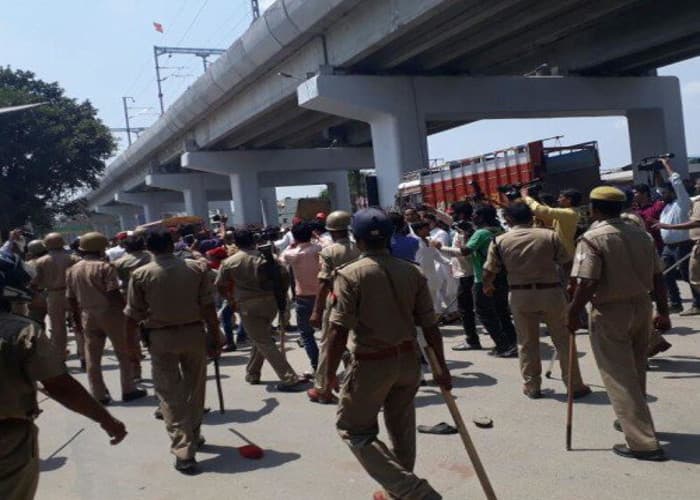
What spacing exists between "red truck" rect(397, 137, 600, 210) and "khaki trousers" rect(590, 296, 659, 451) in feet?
29.3

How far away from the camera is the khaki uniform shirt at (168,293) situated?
4.95 metres

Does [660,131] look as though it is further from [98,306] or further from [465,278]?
[98,306]

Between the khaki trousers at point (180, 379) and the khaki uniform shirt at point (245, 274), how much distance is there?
1639mm

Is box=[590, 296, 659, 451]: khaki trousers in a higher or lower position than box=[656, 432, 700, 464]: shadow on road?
higher

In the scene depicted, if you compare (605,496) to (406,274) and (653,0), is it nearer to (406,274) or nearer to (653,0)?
(406,274)

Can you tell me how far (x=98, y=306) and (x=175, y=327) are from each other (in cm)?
218

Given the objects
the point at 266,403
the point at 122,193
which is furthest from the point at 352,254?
the point at 122,193

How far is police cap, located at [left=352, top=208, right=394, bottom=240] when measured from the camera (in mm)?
3604

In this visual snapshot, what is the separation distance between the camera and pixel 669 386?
5.68 metres

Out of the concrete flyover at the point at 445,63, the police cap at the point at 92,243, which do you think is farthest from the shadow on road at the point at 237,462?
the concrete flyover at the point at 445,63

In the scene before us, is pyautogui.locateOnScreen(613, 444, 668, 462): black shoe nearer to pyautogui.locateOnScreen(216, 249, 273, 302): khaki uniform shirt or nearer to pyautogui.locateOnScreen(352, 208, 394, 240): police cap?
pyautogui.locateOnScreen(352, 208, 394, 240): police cap

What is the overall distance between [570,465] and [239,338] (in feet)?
22.2

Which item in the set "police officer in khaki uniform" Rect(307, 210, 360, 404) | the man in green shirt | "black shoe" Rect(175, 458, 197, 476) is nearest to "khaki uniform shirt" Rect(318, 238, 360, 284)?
"police officer in khaki uniform" Rect(307, 210, 360, 404)

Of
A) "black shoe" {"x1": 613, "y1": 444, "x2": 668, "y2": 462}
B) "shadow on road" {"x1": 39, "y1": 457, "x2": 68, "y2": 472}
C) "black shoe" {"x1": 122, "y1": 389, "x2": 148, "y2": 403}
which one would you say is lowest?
"black shoe" {"x1": 613, "y1": 444, "x2": 668, "y2": 462}
